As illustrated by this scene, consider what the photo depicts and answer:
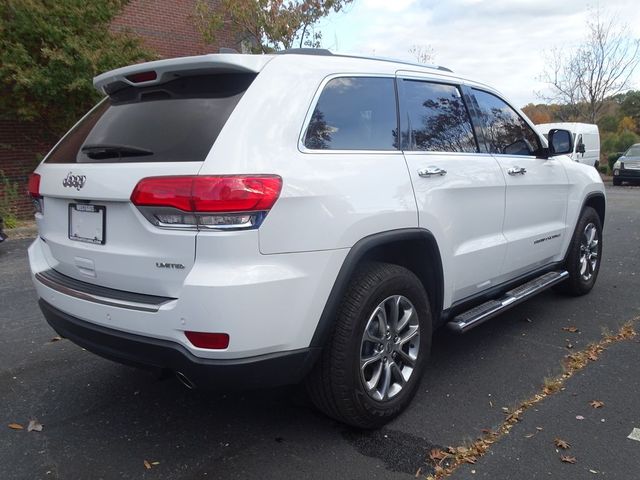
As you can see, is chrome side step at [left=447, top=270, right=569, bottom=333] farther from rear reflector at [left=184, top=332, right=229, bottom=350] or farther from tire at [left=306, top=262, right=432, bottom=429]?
rear reflector at [left=184, top=332, right=229, bottom=350]

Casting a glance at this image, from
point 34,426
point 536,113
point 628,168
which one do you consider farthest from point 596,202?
point 536,113

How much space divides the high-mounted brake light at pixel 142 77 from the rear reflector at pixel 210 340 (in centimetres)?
133

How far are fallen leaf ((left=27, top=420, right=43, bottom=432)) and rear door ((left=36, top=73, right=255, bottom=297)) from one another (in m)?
0.88

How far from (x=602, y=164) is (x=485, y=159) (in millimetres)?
28895

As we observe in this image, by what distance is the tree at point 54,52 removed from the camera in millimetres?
9688

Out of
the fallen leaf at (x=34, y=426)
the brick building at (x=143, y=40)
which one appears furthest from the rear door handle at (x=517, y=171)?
the brick building at (x=143, y=40)

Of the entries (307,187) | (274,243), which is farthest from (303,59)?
(274,243)

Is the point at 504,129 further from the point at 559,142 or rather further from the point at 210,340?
the point at 210,340

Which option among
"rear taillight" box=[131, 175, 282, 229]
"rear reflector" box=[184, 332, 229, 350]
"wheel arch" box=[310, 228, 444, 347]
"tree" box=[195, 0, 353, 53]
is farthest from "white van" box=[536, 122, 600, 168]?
"rear reflector" box=[184, 332, 229, 350]

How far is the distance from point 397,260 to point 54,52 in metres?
9.07

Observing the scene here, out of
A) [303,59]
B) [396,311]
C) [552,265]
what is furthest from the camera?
[552,265]

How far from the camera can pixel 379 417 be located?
288 cm

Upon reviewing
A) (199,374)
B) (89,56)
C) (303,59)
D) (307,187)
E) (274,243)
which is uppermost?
(89,56)

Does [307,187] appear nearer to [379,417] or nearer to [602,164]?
[379,417]
